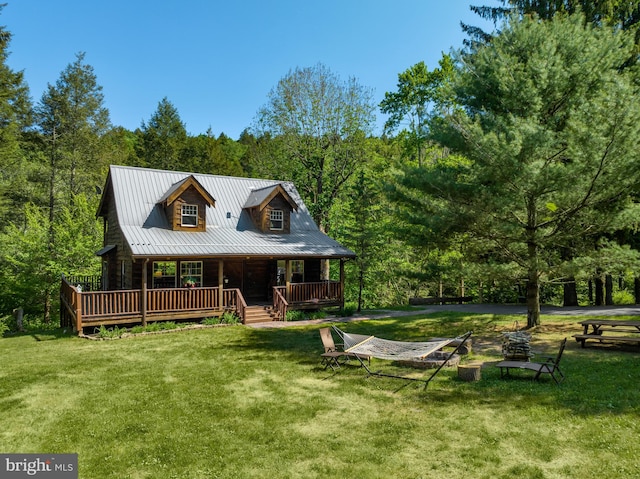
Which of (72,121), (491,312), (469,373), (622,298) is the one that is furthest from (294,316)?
(622,298)

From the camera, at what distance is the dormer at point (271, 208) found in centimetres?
2244

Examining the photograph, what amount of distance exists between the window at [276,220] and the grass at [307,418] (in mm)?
10684

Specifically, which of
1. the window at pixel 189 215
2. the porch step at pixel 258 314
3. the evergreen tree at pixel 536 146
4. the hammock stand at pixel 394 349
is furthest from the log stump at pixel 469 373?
the window at pixel 189 215

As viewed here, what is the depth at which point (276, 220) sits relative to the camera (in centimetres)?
2309

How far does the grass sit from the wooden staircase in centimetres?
603

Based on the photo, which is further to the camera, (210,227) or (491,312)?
(491,312)

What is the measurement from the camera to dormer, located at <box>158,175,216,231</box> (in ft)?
65.2

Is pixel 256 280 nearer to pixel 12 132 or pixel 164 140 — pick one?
pixel 12 132

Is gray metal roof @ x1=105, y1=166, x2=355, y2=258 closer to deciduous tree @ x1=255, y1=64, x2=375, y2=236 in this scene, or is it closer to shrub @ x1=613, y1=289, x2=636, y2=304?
deciduous tree @ x1=255, y1=64, x2=375, y2=236

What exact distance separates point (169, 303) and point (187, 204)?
15.8 ft

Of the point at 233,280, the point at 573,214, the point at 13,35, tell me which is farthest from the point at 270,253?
the point at 13,35

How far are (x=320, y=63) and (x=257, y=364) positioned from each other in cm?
2427

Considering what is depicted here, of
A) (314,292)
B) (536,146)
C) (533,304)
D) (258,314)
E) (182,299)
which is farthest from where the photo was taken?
(314,292)

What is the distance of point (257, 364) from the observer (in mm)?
12086
